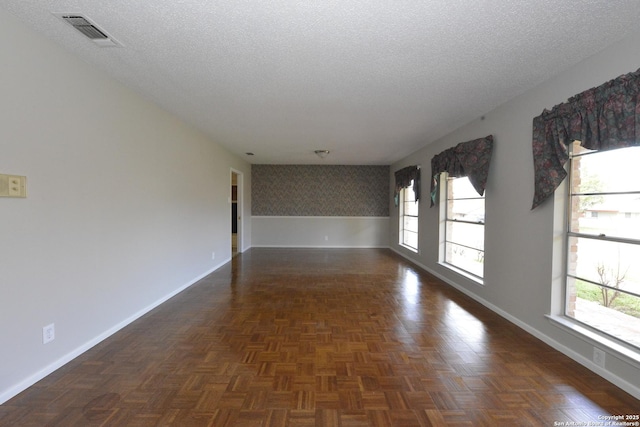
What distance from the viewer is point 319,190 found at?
8.13 metres

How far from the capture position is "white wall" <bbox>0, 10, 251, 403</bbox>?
1.76 m

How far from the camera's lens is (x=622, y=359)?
188cm

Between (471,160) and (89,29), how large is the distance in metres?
3.89

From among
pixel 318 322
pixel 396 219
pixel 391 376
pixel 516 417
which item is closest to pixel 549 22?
pixel 516 417

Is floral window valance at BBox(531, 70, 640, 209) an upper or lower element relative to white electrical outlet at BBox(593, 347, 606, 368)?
upper

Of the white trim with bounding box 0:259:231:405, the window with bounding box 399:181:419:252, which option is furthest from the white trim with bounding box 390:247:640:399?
the white trim with bounding box 0:259:231:405

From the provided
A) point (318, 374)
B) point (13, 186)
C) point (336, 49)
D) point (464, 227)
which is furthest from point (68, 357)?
point (464, 227)

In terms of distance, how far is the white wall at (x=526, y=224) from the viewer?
1.99 meters

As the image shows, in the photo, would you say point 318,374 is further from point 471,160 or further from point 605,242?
point 471,160

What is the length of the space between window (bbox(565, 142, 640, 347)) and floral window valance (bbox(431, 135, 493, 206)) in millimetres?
985

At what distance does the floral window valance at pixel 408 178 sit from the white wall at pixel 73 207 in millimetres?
4333

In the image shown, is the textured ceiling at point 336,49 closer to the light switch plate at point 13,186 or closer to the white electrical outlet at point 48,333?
the light switch plate at point 13,186

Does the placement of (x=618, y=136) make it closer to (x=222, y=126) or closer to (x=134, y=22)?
(x=134, y=22)

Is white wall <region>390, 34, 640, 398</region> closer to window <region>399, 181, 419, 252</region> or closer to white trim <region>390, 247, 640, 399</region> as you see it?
white trim <region>390, 247, 640, 399</region>
